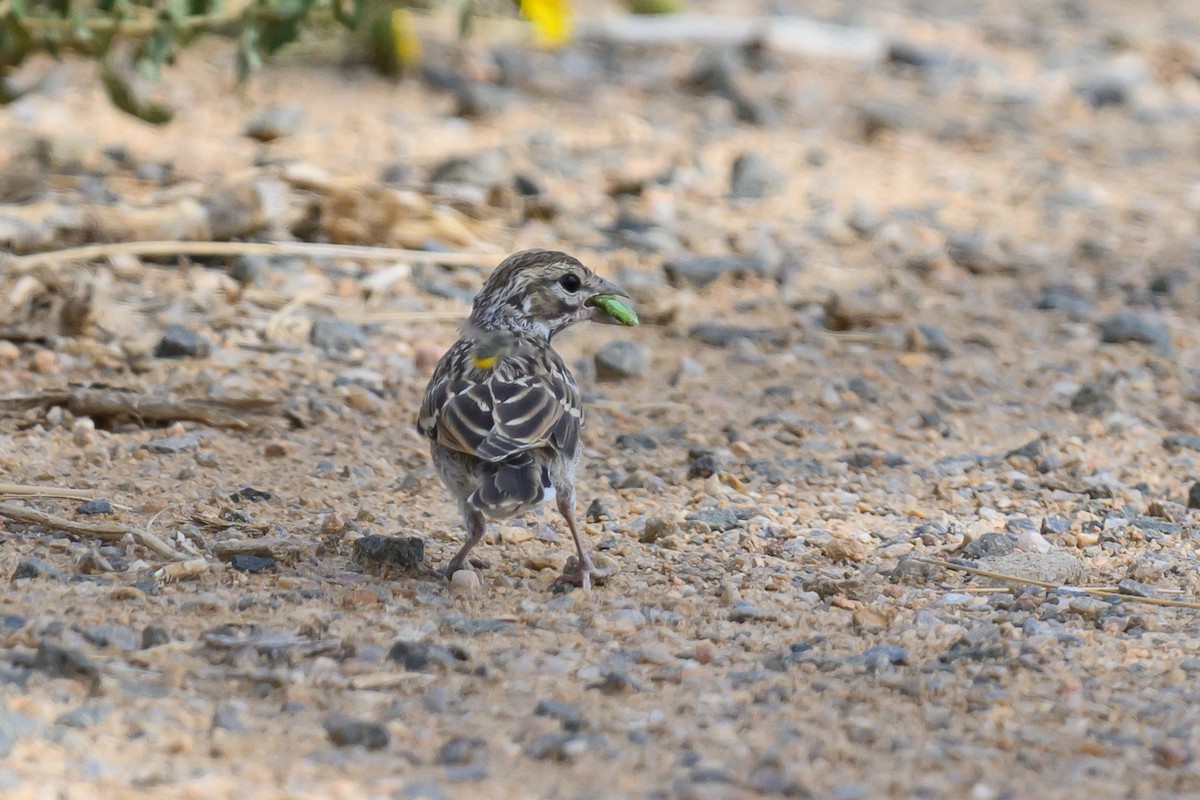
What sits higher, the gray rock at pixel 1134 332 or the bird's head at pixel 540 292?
the bird's head at pixel 540 292

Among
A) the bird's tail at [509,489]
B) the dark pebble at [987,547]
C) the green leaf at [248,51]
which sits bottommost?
the dark pebble at [987,547]

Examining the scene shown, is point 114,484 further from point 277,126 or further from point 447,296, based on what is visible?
point 277,126

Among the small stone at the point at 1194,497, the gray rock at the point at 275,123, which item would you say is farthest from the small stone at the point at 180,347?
the small stone at the point at 1194,497

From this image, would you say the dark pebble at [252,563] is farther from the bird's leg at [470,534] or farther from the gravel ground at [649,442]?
the bird's leg at [470,534]

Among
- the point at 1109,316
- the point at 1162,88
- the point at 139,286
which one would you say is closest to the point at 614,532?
the point at 139,286

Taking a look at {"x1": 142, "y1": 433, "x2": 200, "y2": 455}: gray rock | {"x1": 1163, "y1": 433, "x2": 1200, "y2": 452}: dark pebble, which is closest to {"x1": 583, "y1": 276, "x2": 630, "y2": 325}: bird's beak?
{"x1": 142, "y1": 433, "x2": 200, "y2": 455}: gray rock

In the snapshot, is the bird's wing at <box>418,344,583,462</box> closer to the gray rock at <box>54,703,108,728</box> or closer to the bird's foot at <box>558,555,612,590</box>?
the bird's foot at <box>558,555,612,590</box>

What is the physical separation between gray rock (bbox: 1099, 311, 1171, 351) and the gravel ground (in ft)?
0.07

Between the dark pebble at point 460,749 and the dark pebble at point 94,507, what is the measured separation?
6.50 feet

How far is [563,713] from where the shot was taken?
4.02m

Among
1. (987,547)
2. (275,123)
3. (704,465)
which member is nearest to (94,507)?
(704,465)

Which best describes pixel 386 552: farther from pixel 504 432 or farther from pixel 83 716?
pixel 83 716

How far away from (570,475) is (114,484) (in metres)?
1.60

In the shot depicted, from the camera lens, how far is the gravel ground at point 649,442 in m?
3.91
